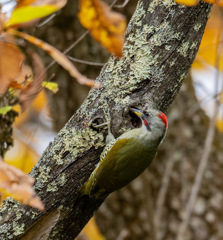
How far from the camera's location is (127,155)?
3.51m

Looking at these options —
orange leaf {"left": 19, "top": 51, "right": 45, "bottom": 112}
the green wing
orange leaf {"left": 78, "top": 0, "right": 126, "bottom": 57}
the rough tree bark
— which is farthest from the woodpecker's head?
orange leaf {"left": 78, "top": 0, "right": 126, "bottom": 57}

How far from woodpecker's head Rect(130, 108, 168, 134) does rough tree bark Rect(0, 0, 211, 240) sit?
0.12 metres

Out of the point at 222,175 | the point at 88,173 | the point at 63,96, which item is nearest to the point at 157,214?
the point at 222,175

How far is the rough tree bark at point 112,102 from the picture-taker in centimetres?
279

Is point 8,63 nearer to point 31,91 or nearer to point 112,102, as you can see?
point 31,91

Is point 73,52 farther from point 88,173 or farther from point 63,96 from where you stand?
point 88,173

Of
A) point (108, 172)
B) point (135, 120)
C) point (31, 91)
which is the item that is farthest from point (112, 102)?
point (108, 172)

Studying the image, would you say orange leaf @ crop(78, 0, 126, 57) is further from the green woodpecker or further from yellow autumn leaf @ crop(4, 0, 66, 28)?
the green woodpecker

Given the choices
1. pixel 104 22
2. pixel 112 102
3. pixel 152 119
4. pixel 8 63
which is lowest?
pixel 8 63

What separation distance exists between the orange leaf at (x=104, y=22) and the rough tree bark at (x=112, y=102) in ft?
2.40

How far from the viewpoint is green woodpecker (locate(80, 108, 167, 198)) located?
3.04 meters

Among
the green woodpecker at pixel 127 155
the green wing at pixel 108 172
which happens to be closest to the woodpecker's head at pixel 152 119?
the green woodpecker at pixel 127 155

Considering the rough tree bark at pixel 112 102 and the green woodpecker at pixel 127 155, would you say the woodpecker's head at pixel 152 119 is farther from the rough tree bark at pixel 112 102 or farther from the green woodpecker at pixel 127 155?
the rough tree bark at pixel 112 102

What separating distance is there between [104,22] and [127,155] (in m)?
1.67
